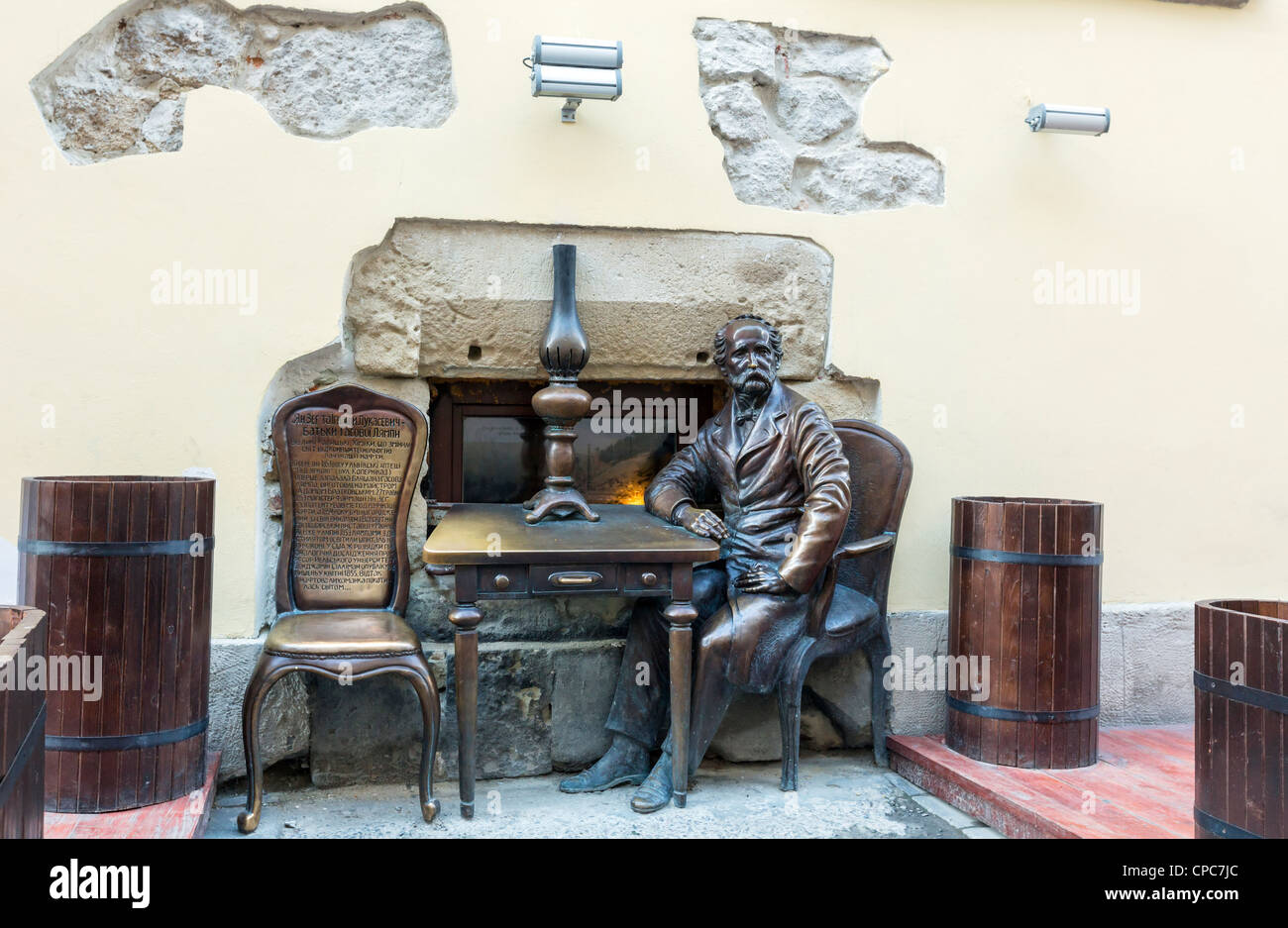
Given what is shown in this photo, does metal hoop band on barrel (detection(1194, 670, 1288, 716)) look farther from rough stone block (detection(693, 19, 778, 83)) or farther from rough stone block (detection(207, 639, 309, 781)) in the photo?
rough stone block (detection(207, 639, 309, 781))

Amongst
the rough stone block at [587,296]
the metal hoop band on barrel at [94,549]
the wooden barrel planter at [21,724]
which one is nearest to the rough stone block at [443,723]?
the metal hoop band on barrel at [94,549]

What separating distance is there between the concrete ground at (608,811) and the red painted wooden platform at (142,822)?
0.53 ft

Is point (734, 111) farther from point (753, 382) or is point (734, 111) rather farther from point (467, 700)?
point (467, 700)

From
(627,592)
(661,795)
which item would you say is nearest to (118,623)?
(627,592)

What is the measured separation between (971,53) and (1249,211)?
1376 mm

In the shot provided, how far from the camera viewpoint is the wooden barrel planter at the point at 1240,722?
7.20 ft

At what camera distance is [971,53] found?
4035 mm

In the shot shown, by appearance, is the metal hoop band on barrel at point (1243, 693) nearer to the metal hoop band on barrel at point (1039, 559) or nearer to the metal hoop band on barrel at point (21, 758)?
the metal hoop band on barrel at point (1039, 559)

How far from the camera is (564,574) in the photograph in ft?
10.3

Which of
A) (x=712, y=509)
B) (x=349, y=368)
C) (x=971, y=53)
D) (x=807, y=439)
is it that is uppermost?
(x=971, y=53)

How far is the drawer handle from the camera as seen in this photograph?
10.3 ft

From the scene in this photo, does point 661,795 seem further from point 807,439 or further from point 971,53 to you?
point 971,53

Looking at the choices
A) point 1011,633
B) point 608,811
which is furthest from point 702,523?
point 1011,633

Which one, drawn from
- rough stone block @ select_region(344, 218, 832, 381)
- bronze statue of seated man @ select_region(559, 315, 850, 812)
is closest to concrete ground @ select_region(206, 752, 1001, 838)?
bronze statue of seated man @ select_region(559, 315, 850, 812)
